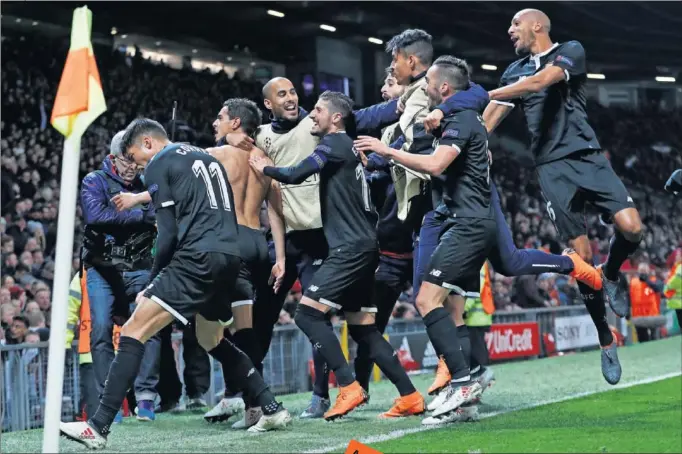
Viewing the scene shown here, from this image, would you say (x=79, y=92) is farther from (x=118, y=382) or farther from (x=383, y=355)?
(x=383, y=355)

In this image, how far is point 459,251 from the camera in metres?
7.23

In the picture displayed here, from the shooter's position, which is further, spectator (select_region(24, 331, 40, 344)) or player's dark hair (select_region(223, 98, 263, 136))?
spectator (select_region(24, 331, 40, 344))

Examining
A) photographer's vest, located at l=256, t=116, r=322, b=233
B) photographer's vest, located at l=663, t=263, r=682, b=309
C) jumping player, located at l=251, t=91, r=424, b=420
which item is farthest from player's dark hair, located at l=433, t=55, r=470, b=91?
photographer's vest, located at l=663, t=263, r=682, b=309

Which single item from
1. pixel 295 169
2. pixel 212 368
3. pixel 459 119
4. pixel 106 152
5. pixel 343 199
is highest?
pixel 106 152

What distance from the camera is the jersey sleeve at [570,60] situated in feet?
24.5

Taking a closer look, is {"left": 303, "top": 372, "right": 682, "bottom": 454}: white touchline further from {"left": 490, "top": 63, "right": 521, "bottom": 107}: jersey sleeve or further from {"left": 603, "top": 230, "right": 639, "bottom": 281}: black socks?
{"left": 490, "top": 63, "right": 521, "bottom": 107}: jersey sleeve

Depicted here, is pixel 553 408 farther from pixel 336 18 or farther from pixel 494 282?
pixel 336 18

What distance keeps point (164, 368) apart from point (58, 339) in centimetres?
587

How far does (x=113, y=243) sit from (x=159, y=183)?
1.96 m

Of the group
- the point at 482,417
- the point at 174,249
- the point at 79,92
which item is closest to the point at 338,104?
the point at 174,249

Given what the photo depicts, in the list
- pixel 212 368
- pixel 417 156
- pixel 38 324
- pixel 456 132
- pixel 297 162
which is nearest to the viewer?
pixel 417 156

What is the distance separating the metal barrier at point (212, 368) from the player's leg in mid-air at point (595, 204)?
3.73m

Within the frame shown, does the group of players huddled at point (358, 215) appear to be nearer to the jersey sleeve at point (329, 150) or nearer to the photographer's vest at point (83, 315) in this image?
the jersey sleeve at point (329, 150)

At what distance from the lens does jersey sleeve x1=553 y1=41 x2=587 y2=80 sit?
Result: 746cm
